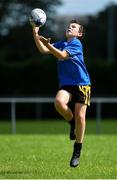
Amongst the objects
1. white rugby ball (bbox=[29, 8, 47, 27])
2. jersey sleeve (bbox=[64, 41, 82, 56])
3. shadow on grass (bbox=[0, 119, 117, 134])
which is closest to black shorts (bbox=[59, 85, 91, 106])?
jersey sleeve (bbox=[64, 41, 82, 56])

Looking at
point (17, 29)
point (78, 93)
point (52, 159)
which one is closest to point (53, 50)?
point (78, 93)

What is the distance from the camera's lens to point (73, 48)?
1127 cm

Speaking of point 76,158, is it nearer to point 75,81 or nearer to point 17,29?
point 75,81

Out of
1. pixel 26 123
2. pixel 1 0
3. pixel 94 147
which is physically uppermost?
pixel 1 0

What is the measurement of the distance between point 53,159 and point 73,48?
2647 mm

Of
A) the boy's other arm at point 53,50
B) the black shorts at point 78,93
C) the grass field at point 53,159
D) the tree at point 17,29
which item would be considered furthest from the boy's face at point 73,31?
the tree at point 17,29

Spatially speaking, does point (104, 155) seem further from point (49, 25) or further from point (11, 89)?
point (49, 25)

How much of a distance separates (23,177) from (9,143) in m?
7.06

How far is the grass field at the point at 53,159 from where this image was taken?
10852 millimetres

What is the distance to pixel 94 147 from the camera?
16547 millimetres

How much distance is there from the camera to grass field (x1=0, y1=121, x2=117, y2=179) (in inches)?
427

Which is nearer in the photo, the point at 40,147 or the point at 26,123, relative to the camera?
the point at 40,147

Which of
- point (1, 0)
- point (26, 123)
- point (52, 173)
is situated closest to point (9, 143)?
point (52, 173)

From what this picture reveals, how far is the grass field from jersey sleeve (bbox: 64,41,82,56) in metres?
1.64
